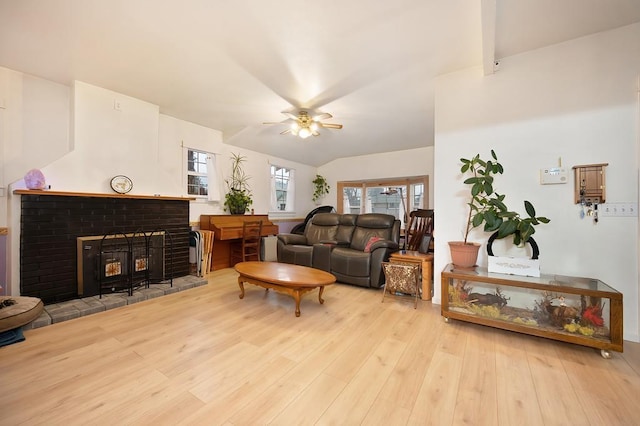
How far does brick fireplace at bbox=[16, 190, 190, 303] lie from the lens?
2659mm

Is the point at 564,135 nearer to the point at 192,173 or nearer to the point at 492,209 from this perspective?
the point at 492,209

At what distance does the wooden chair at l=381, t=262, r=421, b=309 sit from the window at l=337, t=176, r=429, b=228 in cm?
292

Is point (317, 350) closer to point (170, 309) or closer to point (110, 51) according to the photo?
point (170, 309)

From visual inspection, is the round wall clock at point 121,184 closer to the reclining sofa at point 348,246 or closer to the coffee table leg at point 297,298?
the reclining sofa at point 348,246

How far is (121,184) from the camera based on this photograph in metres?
3.32

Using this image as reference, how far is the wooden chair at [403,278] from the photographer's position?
3.00 metres

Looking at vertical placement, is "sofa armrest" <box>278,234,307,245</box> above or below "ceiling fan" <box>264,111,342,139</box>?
below

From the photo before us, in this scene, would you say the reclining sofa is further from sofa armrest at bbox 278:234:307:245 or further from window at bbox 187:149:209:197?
window at bbox 187:149:209:197

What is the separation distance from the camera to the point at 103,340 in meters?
2.14

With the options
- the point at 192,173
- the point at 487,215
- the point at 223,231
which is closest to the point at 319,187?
the point at 223,231

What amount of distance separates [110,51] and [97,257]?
7.43ft

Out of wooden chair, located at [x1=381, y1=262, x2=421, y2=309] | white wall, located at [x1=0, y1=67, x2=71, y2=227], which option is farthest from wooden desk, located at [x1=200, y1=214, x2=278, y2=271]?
wooden chair, located at [x1=381, y1=262, x2=421, y2=309]

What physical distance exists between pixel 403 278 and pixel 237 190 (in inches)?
137

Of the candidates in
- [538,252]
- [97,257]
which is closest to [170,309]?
[97,257]
